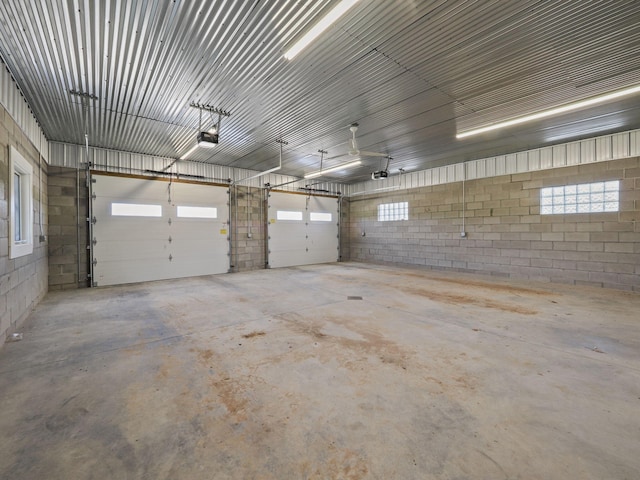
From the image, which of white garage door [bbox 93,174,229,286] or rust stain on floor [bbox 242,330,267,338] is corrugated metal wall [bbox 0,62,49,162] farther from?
rust stain on floor [bbox 242,330,267,338]

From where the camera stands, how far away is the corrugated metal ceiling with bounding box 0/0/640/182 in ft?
9.21

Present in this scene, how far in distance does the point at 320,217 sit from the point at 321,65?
777 cm

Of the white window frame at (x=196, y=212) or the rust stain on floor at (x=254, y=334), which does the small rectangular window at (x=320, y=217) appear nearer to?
the white window frame at (x=196, y=212)

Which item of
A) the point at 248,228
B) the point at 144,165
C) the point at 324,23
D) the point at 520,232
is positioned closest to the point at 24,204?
the point at 144,165

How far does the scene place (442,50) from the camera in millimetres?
3377

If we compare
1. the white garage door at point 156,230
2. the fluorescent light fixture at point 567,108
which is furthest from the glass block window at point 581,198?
the white garage door at point 156,230

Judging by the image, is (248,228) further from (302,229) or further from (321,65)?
(321,65)

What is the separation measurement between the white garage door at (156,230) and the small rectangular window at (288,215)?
1.91 metres

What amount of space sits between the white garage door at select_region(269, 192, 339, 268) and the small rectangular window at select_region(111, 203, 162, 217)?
11.5 ft

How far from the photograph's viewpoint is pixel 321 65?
3.68 metres

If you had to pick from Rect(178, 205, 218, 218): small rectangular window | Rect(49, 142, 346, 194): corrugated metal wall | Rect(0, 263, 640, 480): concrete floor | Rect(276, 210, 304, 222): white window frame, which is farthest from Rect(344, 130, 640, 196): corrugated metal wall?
Rect(178, 205, 218, 218): small rectangular window

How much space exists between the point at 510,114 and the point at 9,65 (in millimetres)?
7641

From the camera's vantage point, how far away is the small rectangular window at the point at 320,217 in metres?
11.1

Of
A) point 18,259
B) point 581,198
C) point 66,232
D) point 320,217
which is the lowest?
point 18,259
